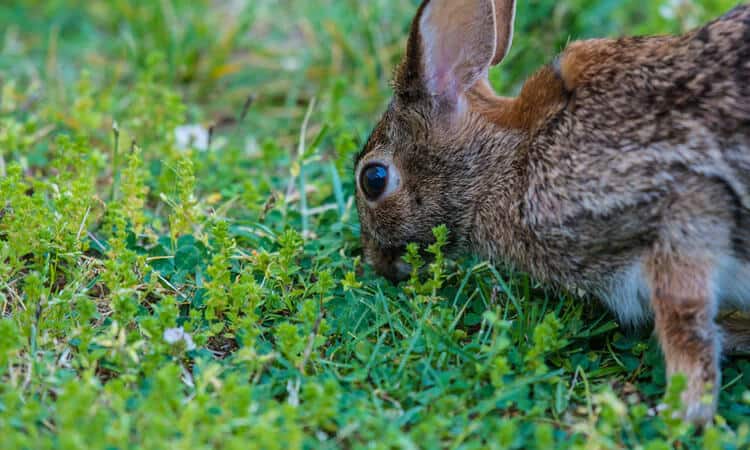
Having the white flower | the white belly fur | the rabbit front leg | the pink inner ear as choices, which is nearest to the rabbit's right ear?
the pink inner ear

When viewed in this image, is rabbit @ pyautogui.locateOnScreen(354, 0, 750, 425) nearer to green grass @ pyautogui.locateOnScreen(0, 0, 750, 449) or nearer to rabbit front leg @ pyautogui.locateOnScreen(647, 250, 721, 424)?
rabbit front leg @ pyautogui.locateOnScreen(647, 250, 721, 424)

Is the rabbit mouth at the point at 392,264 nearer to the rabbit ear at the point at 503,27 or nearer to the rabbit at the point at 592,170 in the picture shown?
the rabbit at the point at 592,170

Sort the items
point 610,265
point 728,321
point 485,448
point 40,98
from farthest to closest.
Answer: point 40,98 → point 728,321 → point 610,265 → point 485,448

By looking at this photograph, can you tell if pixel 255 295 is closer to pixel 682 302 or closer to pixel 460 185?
pixel 460 185

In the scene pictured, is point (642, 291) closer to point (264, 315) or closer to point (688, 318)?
point (688, 318)

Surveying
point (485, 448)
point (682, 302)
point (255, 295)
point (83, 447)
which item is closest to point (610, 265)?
point (682, 302)

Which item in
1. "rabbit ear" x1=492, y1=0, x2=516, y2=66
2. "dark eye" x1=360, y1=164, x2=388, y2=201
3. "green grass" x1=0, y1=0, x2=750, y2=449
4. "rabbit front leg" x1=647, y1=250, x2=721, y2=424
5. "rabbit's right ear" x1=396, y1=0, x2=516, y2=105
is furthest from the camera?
"rabbit ear" x1=492, y1=0, x2=516, y2=66
